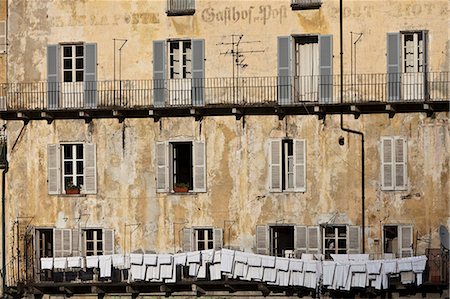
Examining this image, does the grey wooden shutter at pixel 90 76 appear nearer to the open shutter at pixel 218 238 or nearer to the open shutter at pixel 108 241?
the open shutter at pixel 108 241

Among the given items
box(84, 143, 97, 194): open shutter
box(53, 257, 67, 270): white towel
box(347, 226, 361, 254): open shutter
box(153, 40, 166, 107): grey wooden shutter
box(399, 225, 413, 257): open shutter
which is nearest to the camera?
box(399, 225, 413, 257): open shutter

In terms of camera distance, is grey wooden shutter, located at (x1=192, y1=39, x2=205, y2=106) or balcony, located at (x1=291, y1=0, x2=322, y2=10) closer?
balcony, located at (x1=291, y1=0, x2=322, y2=10)

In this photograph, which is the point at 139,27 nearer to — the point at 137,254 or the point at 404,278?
the point at 137,254

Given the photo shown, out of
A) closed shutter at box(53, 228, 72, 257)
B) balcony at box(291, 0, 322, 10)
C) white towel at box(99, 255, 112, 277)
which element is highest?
balcony at box(291, 0, 322, 10)

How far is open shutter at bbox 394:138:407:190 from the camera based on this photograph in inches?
2044

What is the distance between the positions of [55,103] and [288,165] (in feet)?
28.6

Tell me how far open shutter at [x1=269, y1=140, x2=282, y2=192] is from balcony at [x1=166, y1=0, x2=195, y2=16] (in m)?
5.51

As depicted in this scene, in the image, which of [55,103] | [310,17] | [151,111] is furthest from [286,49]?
[55,103]

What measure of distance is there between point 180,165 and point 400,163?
7.92 m

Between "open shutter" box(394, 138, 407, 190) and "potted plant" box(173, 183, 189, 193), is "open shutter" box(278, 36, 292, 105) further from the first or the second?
"potted plant" box(173, 183, 189, 193)

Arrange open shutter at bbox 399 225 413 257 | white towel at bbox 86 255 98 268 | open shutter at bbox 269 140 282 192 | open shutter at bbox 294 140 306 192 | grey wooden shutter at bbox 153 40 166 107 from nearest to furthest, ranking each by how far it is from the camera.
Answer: open shutter at bbox 399 225 413 257 < open shutter at bbox 294 140 306 192 < open shutter at bbox 269 140 282 192 < white towel at bbox 86 255 98 268 < grey wooden shutter at bbox 153 40 166 107

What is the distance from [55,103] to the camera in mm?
54531

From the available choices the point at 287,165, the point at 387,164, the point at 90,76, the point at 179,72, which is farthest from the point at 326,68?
the point at 90,76

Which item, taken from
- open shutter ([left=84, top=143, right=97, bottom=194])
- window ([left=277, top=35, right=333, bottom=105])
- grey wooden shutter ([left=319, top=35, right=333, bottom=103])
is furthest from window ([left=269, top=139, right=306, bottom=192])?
open shutter ([left=84, top=143, right=97, bottom=194])
